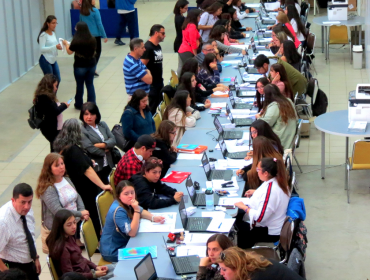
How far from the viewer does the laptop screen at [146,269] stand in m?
4.28

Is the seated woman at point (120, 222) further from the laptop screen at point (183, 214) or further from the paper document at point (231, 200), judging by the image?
the paper document at point (231, 200)

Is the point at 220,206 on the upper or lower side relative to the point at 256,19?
lower

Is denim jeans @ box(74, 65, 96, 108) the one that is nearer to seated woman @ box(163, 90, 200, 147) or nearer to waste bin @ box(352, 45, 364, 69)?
seated woman @ box(163, 90, 200, 147)

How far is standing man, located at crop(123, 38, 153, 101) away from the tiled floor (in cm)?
157

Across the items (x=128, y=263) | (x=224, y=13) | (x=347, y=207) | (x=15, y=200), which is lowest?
(x=347, y=207)

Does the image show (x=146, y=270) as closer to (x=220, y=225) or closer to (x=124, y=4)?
(x=220, y=225)

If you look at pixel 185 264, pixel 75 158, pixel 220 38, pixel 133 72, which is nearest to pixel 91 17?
pixel 220 38

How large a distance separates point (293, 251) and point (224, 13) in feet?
27.5

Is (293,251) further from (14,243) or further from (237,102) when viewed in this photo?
(237,102)

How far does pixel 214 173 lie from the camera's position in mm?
6469

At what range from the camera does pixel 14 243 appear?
475cm

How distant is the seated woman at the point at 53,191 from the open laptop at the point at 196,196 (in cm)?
105

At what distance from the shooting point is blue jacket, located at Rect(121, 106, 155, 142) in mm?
7027

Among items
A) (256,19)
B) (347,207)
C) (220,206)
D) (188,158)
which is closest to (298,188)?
(347,207)
